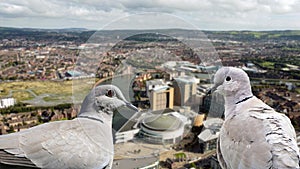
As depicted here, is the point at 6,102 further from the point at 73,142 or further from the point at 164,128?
the point at 73,142

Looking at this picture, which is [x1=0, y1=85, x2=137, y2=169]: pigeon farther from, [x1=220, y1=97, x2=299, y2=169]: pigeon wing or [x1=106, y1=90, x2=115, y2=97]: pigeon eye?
[x1=220, y1=97, x2=299, y2=169]: pigeon wing

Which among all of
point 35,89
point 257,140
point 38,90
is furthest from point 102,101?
point 35,89

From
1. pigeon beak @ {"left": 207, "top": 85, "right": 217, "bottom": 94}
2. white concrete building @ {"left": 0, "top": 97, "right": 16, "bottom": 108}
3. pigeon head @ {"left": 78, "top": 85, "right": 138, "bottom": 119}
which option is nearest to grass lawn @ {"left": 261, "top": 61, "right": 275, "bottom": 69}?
white concrete building @ {"left": 0, "top": 97, "right": 16, "bottom": 108}

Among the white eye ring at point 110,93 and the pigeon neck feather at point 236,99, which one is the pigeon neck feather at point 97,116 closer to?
the white eye ring at point 110,93

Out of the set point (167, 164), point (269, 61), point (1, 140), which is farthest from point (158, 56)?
point (269, 61)

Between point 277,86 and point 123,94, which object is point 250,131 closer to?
point 123,94
